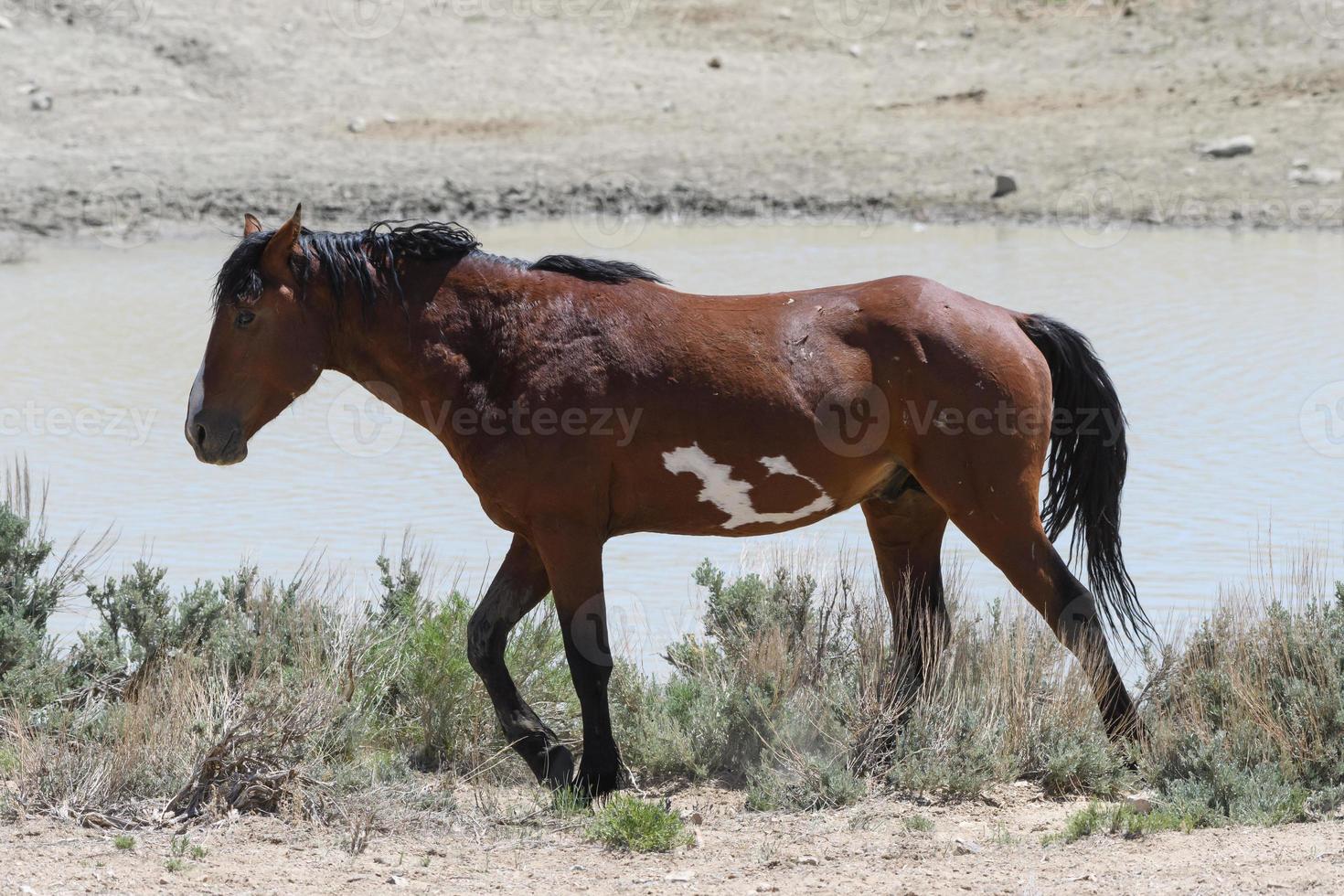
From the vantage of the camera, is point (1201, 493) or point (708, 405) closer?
point (708, 405)

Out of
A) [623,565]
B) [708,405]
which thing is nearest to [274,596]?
[708,405]

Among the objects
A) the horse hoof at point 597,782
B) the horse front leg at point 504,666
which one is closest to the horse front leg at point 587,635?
the horse hoof at point 597,782

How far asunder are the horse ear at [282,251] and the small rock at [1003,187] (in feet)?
49.3

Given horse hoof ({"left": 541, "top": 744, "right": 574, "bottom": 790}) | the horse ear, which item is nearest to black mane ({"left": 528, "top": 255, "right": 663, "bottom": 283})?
the horse ear

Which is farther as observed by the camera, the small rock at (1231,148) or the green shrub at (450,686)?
the small rock at (1231,148)

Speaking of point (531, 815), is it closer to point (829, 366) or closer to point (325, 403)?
point (829, 366)

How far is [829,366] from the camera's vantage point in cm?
500

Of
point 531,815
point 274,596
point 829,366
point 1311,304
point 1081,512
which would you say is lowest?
point 531,815

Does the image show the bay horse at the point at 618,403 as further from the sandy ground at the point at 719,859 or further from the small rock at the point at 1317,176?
the small rock at the point at 1317,176

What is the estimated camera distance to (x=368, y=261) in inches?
202

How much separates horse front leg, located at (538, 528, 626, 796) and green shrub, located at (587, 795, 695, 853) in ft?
1.25

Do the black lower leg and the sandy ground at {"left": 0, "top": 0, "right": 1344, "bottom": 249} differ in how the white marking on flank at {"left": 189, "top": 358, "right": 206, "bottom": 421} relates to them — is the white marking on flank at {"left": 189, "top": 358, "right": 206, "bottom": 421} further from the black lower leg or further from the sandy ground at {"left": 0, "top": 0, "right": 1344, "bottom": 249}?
A: the sandy ground at {"left": 0, "top": 0, "right": 1344, "bottom": 249}

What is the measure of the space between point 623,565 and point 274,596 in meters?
2.68

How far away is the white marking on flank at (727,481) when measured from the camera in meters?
4.98
